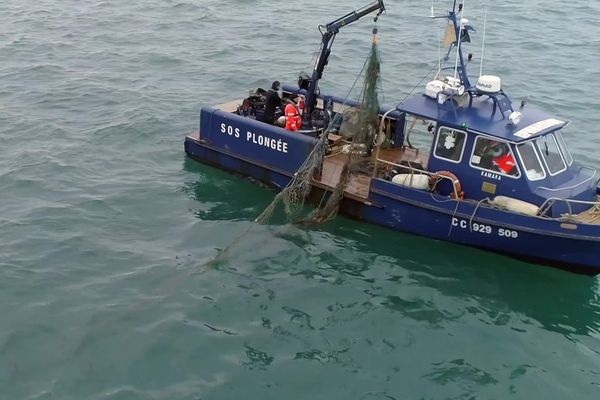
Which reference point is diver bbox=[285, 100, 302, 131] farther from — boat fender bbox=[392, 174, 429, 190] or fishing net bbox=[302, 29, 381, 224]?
boat fender bbox=[392, 174, 429, 190]

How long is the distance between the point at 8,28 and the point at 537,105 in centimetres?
2017

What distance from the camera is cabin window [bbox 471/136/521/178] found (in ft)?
43.0

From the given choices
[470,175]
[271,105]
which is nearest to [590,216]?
[470,175]

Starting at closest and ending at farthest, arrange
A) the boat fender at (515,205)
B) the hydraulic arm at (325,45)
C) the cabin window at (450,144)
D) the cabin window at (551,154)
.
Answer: the boat fender at (515,205) → the cabin window at (551,154) → the cabin window at (450,144) → the hydraulic arm at (325,45)

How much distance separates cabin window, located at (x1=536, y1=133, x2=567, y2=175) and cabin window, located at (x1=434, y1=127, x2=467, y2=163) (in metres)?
1.41

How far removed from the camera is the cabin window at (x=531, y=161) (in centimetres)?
1309

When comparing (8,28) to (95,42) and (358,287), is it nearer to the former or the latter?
(95,42)

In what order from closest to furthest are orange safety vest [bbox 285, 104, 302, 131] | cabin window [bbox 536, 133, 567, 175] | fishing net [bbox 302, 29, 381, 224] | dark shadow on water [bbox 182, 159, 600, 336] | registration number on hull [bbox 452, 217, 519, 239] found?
→ dark shadow on water [bbox 182, 159, 600, 336] < registration number on hull [bbox 452, 217, 519, 239] < cabin window [bbox 536, 133, 567, 175] < fishing net [bbox 302, 29, 381, 224] < orange safety vest [bbox 285, 104, 302, 131]

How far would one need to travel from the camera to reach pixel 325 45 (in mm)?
15422

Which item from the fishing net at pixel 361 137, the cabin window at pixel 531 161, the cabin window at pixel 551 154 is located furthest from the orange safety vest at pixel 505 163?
the fishing net at pixel 361 137

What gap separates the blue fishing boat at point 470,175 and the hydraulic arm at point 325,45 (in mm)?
42

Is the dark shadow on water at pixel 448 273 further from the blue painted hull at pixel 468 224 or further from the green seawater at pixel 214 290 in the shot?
the blue painted hull at pixel 468 224

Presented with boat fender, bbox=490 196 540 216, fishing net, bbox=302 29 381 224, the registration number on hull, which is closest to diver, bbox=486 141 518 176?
boat fender, bbox=490 196 540 216

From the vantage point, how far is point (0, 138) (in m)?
18.4
